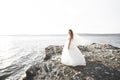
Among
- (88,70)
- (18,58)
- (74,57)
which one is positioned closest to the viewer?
(88,70)

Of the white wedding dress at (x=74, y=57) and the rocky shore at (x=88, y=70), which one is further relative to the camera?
the white wedding dress at (x=74, y=57)

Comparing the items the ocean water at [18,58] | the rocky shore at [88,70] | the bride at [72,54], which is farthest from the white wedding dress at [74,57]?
the ocean water at [18,58]

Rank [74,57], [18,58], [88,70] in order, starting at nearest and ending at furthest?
[88,70]
[74,57]
[18,58]

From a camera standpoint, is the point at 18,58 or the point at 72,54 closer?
the point at 72,54

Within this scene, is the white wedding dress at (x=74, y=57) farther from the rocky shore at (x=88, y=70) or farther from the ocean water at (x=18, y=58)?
the ocean water at (x=18, y=58)

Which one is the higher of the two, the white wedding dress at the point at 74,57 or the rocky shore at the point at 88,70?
the white wedding dress at the point at 74,57

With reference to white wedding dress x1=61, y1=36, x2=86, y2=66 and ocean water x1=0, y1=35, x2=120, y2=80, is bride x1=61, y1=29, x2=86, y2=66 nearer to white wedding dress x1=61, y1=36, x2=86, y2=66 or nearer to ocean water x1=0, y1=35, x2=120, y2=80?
white wedding dress x1=61, y1=36, x2=86, y2=66

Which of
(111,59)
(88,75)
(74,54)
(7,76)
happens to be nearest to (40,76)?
(74,54)

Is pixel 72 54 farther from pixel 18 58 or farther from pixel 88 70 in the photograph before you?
pixel 18 58

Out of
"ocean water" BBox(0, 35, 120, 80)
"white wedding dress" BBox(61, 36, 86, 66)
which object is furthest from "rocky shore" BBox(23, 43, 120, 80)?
"ocean water" BBox(0, 35, 120, 80)

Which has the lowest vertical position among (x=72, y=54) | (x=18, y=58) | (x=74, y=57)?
(x=18, y=58)

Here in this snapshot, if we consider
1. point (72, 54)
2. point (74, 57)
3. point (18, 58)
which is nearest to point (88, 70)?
point (74, 57)

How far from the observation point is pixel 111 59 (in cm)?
1014

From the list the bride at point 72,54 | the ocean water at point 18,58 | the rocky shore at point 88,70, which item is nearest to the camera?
the rocky shore at point 88,70
